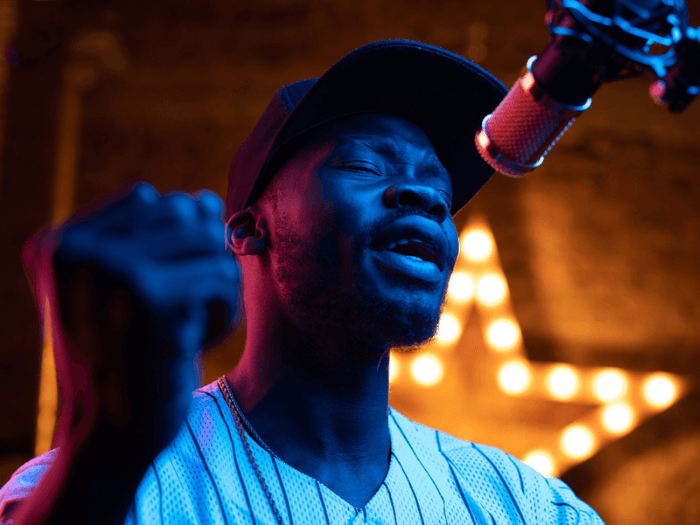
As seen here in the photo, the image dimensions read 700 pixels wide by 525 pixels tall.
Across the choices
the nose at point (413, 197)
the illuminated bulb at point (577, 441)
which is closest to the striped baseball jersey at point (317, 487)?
the nose at point (413, 197)

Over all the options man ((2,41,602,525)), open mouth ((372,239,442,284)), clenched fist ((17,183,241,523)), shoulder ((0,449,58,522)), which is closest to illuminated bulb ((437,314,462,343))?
man ((2,41,602,525))

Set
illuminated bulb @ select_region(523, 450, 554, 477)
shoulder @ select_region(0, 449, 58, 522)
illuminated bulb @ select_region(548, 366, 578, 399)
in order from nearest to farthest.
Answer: shoulder @ select_region(0, 449, 58, 522) → illuminated bulb @ select_region(523, 450, 554, 477) → illuminated bulb @ select_region(548, 366, 578, 399)

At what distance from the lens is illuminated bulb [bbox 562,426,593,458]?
362 cm

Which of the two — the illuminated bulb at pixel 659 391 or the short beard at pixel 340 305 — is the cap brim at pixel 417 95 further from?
the illuminated bulb at pixel 659 391

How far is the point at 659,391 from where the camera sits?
12.2 feet

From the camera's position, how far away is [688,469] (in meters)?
3.63

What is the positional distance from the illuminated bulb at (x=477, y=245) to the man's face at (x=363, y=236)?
2576 millimetres

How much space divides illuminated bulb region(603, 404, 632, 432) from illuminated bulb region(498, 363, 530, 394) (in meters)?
0.52

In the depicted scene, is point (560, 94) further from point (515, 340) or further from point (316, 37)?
point (316, 37)

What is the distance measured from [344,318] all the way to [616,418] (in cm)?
311

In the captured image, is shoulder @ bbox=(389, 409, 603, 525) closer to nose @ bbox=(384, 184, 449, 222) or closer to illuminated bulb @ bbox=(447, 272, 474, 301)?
nose @ bbox=(384, 184, 449, 222)

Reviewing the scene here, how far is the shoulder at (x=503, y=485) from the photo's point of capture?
123 cm

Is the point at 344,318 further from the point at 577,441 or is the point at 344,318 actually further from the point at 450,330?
the point at 577,441

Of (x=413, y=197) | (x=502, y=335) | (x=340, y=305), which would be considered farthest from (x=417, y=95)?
(x=502, y=335)
